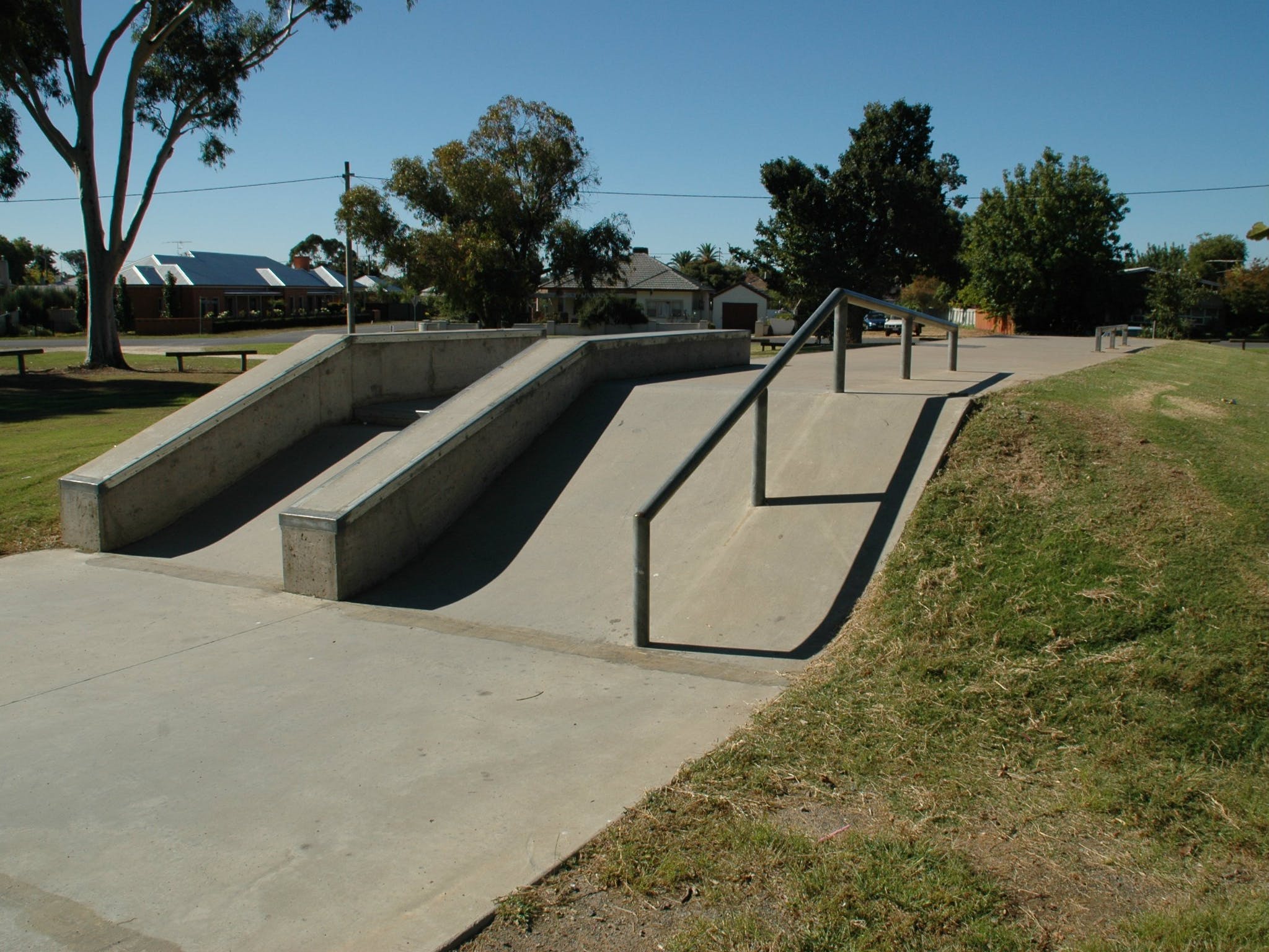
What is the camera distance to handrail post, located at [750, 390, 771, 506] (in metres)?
6.51

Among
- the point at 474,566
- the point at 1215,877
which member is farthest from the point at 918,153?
the point at 1215,877

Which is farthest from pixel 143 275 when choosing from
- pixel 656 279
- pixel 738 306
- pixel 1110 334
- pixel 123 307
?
pixel 1110 334

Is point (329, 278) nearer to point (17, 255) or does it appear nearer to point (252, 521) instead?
point (17, 255)

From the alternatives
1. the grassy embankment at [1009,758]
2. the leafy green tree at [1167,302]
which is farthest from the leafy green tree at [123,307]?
the grassy embankment at [1009,758]

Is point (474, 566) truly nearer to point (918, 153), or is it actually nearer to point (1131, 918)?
point (1131, 918)

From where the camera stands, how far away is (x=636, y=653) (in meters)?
5.41

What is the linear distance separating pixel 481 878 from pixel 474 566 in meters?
3.80

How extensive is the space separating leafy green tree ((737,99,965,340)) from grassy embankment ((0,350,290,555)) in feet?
57.9

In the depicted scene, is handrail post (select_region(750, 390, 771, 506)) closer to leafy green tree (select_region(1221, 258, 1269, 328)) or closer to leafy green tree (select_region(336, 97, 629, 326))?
leafy green tree (select_region(336, 97, 629, 326))

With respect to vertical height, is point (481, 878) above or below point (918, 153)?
below

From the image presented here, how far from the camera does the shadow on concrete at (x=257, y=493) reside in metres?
8.02

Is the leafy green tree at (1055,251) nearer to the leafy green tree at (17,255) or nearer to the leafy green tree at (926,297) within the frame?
the leafy green tree at (926,297)

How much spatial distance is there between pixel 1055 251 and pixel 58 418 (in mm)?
37844

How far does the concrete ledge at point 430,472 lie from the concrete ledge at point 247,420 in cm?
200
